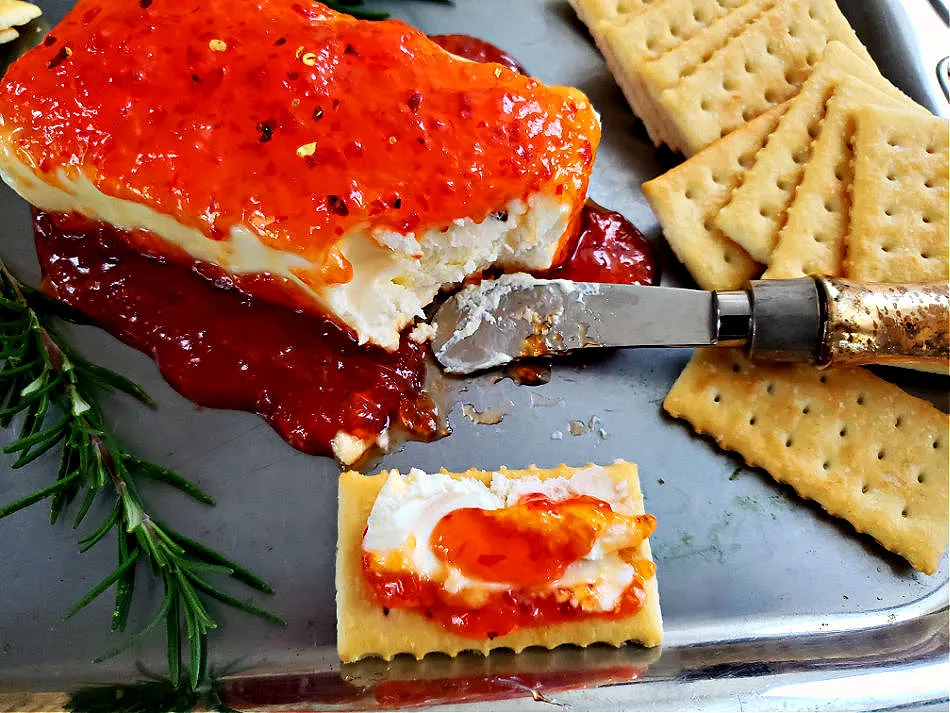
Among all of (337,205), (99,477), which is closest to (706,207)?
(337,205)

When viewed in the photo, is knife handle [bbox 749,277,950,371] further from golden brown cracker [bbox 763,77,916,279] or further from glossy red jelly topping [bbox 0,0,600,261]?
glossy red jelly topping [bbox 0,0,600,261]

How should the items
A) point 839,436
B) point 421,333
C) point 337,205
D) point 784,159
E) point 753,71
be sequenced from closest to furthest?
point 337,205 < point 839,436 < point 421,333 < point 784,159 < point 753,71

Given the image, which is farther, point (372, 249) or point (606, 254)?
point (606, 254)

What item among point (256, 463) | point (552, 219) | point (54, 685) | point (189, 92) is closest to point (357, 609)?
point (256, 463)

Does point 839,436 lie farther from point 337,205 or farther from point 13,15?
point 13,15

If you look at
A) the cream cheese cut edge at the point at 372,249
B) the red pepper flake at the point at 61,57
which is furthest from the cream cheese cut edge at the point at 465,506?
the red pepper flake at the point at 61,57

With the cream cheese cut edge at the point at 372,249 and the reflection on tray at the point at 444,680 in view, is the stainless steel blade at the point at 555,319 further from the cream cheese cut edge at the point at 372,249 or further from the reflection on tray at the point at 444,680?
the reflection on tray at the point at 444,680

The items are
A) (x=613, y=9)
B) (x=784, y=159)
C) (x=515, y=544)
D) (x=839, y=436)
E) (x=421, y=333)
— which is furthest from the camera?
(x=613, y=9)
